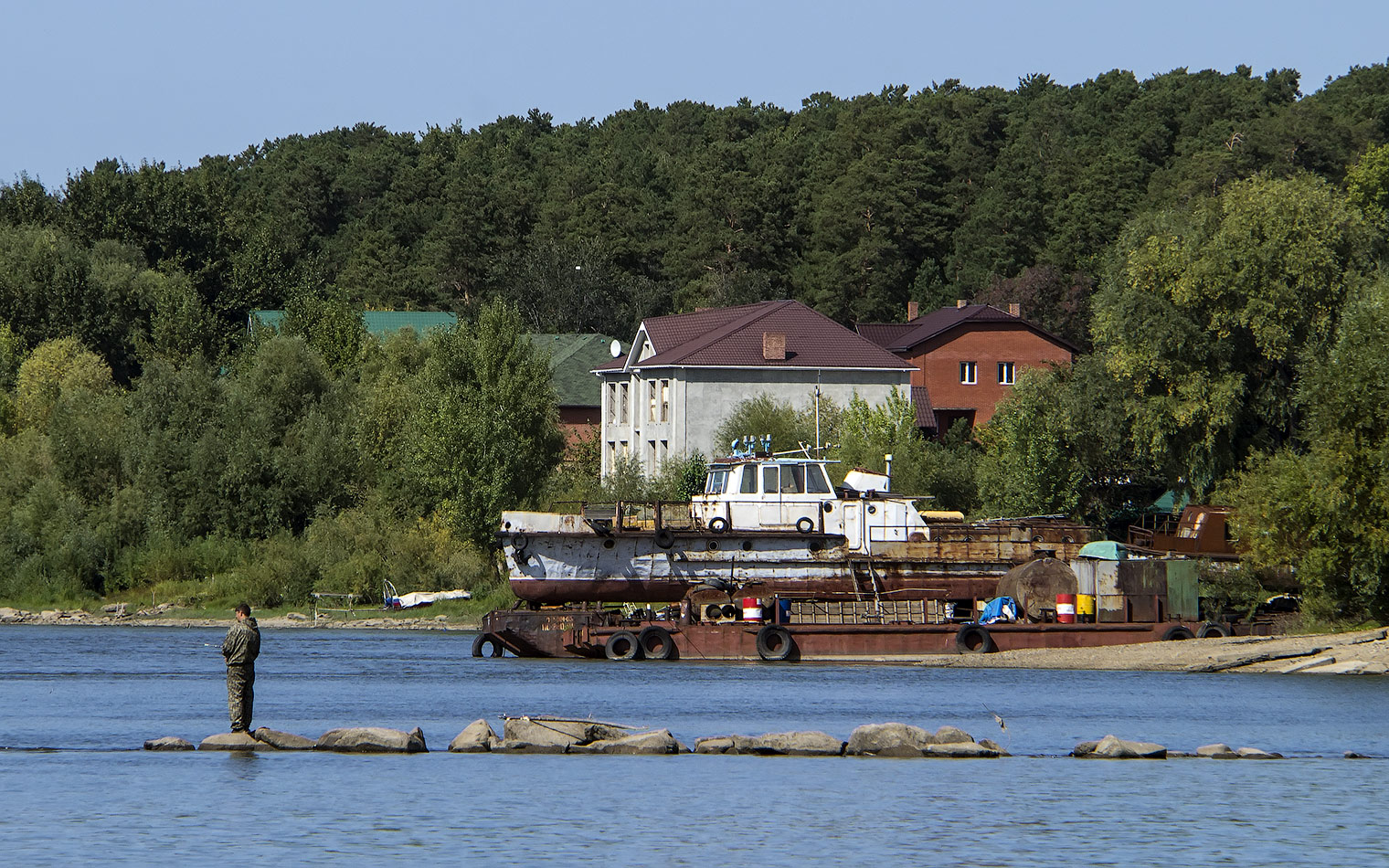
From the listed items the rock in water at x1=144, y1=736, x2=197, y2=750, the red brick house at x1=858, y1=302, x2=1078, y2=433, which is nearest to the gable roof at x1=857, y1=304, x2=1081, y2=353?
the red brick house at x1=858, y1=302, x2=1078, y2=433

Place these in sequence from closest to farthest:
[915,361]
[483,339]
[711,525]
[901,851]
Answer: [901,851] < [711,525] < [483,339] < [915,361]

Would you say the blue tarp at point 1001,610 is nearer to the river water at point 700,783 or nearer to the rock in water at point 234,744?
the river water at point 700,783

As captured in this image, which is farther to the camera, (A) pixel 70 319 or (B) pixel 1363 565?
(A) pixel 70 319

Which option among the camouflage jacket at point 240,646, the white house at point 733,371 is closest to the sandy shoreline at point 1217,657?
the camouflage jacket at point 240,646

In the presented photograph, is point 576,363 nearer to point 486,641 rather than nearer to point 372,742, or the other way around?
point 486,641

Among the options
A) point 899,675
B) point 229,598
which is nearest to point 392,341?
point 229,598

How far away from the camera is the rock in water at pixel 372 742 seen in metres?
25.2

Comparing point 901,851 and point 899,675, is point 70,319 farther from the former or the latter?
point 901,851

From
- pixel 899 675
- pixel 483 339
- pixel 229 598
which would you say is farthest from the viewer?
pixel 483 339

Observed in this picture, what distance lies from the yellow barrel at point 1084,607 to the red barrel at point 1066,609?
147 mm

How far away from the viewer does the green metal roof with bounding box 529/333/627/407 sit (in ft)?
303

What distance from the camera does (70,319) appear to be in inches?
3612

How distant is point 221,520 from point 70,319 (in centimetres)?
2748

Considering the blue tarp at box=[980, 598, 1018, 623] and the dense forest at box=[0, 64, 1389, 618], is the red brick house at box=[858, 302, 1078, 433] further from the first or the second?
the blue tarp at box=[980, 598, 1018, 623]
